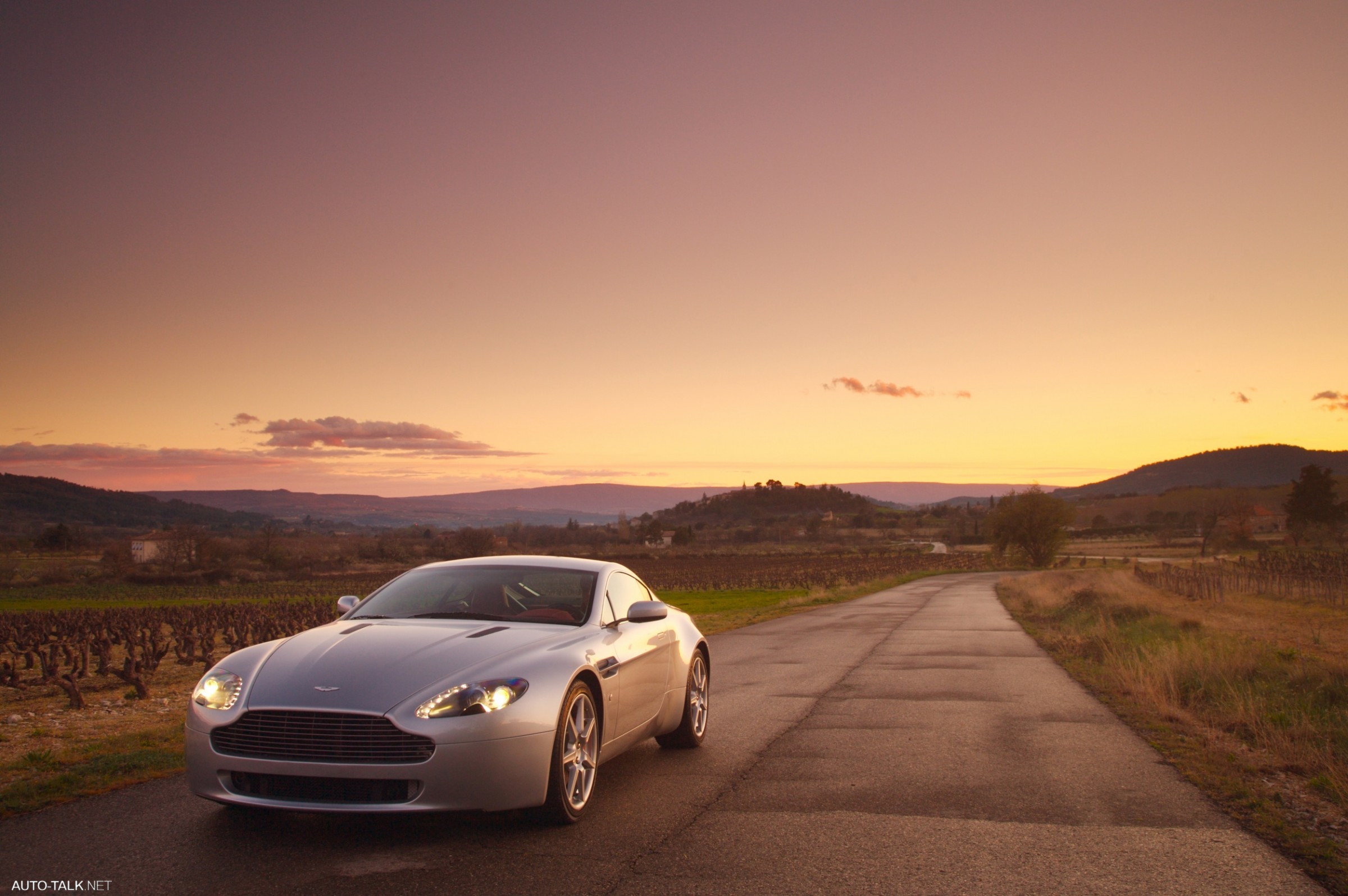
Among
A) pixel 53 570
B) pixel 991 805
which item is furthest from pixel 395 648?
pixel 53 570

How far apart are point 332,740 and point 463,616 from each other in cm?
179

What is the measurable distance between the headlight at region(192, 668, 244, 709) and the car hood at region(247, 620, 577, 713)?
13 centimetres

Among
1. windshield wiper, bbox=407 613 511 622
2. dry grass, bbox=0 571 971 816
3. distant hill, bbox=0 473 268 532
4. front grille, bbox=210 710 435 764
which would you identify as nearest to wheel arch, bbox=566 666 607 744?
windshield wiper, bbox=407 613 511 622

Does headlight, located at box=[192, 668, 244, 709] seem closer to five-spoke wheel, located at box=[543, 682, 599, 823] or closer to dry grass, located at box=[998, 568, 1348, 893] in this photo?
five-spoke wheel, located at box=[543, 682, 599, 823]

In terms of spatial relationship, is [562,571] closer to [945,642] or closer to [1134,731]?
[1134,731]

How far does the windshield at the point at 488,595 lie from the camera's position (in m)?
6.62

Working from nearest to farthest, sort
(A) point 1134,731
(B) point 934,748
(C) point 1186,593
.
Result: (B) point 934,748
(A) point 1134,731
(C) point 1186,593

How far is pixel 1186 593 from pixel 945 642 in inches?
1125

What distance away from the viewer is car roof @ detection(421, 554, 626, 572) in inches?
281

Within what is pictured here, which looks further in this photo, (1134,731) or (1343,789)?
(1134,731)

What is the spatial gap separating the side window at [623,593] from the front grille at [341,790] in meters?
2.42

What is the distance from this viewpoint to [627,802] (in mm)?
5961

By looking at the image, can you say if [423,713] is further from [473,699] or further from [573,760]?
[573,760]

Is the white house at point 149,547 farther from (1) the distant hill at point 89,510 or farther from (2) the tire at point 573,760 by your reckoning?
(2) the tire at point 573,760
